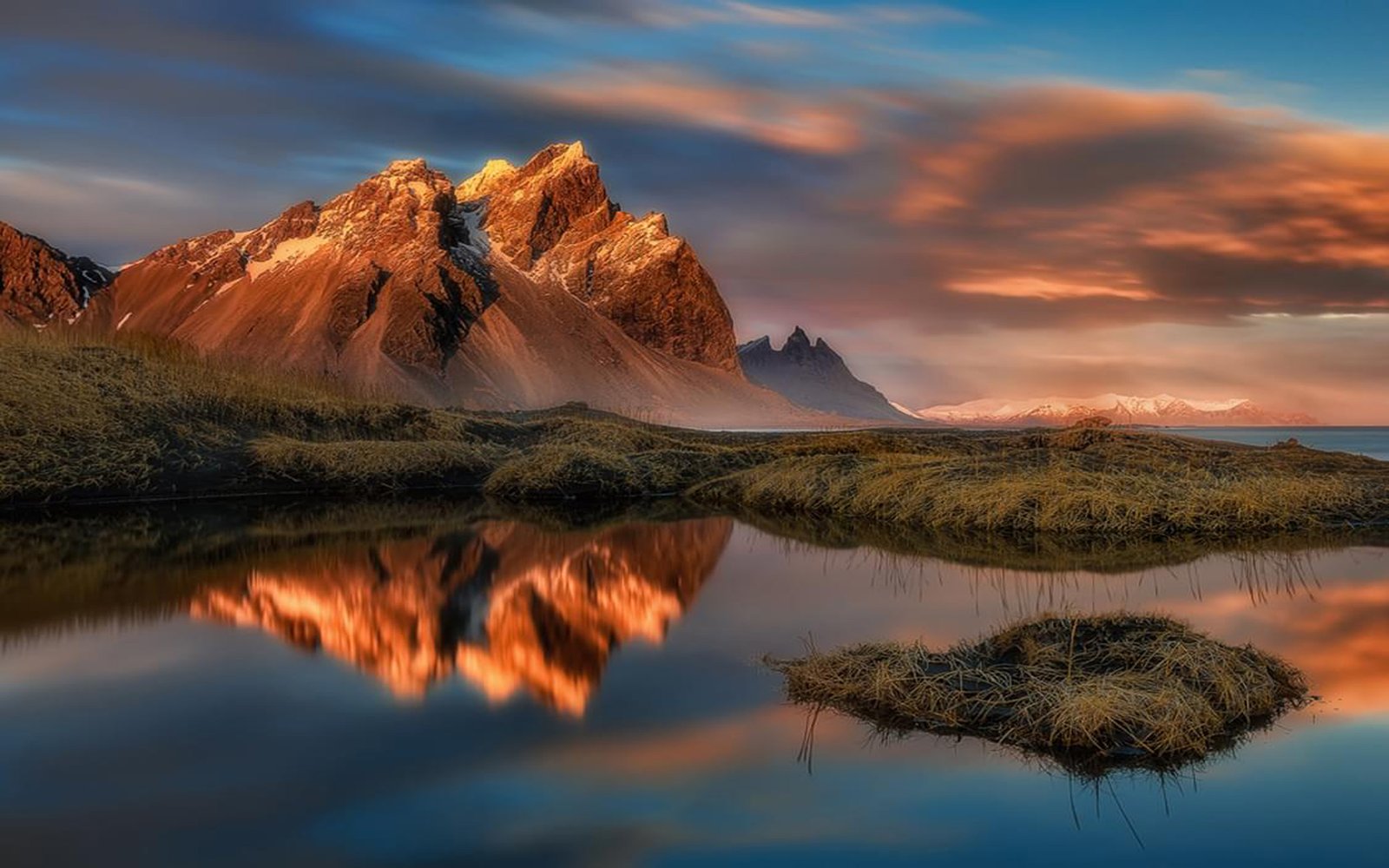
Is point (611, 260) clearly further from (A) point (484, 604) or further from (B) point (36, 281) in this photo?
(A) point (484, 604)

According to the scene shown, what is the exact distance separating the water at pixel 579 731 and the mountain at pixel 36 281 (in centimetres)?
17955

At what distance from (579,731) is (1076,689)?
2856 mm

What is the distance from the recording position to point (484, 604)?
991 cm

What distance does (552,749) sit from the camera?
5.44 metres

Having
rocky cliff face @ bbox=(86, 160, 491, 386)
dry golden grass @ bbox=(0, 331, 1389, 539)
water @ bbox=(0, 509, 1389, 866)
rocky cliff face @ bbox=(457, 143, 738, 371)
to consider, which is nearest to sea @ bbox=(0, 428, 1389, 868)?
water @ bbox=(0, 509, 1389, 866)

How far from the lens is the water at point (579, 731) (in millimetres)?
4289

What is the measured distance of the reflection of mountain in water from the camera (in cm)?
738

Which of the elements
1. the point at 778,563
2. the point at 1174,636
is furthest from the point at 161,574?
the point at 1174,636

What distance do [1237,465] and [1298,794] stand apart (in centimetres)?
1891

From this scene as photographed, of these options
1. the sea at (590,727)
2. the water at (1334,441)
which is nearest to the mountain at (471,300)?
the water at (1334,441)

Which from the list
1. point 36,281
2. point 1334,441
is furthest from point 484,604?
point 36,281

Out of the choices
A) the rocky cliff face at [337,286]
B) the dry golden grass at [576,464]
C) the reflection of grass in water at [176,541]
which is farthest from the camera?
the rocky cliff face at [337,286]

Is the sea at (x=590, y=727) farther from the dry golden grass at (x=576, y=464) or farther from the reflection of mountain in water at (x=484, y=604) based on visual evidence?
the dry golden grass at (x=576, y=464)

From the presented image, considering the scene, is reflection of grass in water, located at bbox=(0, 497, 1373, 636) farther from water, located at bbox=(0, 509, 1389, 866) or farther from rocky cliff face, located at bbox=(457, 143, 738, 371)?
rocky cliff face, located at bbox=(457, 143, 738, 371)
